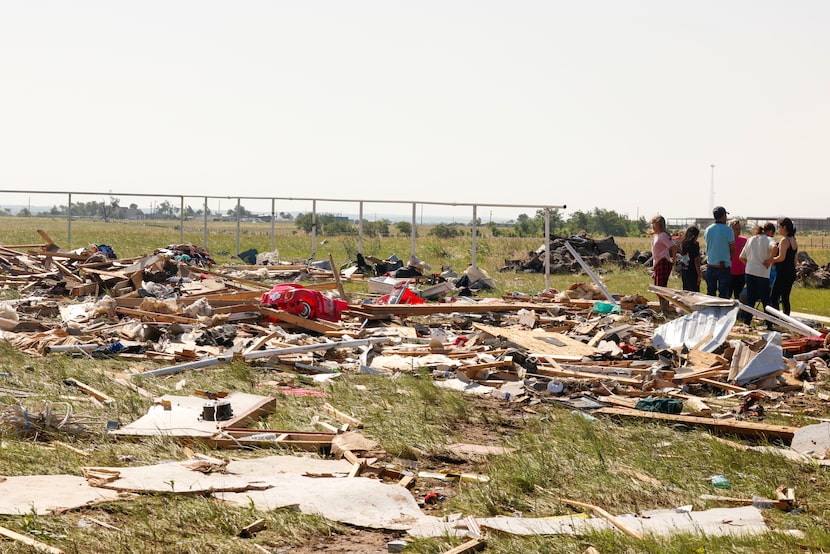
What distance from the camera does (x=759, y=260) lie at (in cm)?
1402

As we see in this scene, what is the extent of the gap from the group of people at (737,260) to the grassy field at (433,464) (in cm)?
431

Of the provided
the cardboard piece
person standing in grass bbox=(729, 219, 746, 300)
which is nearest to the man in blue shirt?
person standing in grass bbox=(729, 219, 746, 300)

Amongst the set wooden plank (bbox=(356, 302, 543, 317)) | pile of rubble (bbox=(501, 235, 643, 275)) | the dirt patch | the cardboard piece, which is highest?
pile of rubble (bbox=(501, 235, 643, 275))

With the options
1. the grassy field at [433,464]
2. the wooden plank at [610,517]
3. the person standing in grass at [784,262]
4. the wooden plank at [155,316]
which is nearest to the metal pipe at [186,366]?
the grassy field at [433,464]

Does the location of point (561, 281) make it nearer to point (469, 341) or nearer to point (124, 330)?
point (469, 341)

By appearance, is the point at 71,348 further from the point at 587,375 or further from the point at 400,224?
the point at 400,224

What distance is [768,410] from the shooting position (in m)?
8.91

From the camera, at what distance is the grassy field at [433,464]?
5.05m

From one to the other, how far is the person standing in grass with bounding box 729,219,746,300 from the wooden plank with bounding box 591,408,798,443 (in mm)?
7226

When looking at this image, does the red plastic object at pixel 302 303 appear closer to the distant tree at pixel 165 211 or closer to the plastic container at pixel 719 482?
the plastic container at pixel 719 482

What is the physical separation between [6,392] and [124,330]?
390 centimetres

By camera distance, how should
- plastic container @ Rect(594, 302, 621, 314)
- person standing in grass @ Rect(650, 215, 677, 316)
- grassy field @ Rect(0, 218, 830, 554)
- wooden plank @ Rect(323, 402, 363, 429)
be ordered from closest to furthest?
1. grassy field @ Rect(0, 218, 830, 554)
2. wooden plank @ Rect(323, 402, 363, 429)
3. person standing in grass @ Rect(650, 215, 677, 316)
4. plastic container @ Rect(594, 302, 621, 314)

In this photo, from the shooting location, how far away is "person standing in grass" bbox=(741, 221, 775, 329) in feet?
46.0

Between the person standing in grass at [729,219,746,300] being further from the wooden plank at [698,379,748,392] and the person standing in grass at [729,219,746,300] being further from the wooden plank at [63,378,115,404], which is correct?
the wooden plank at [63,378,115,404]
